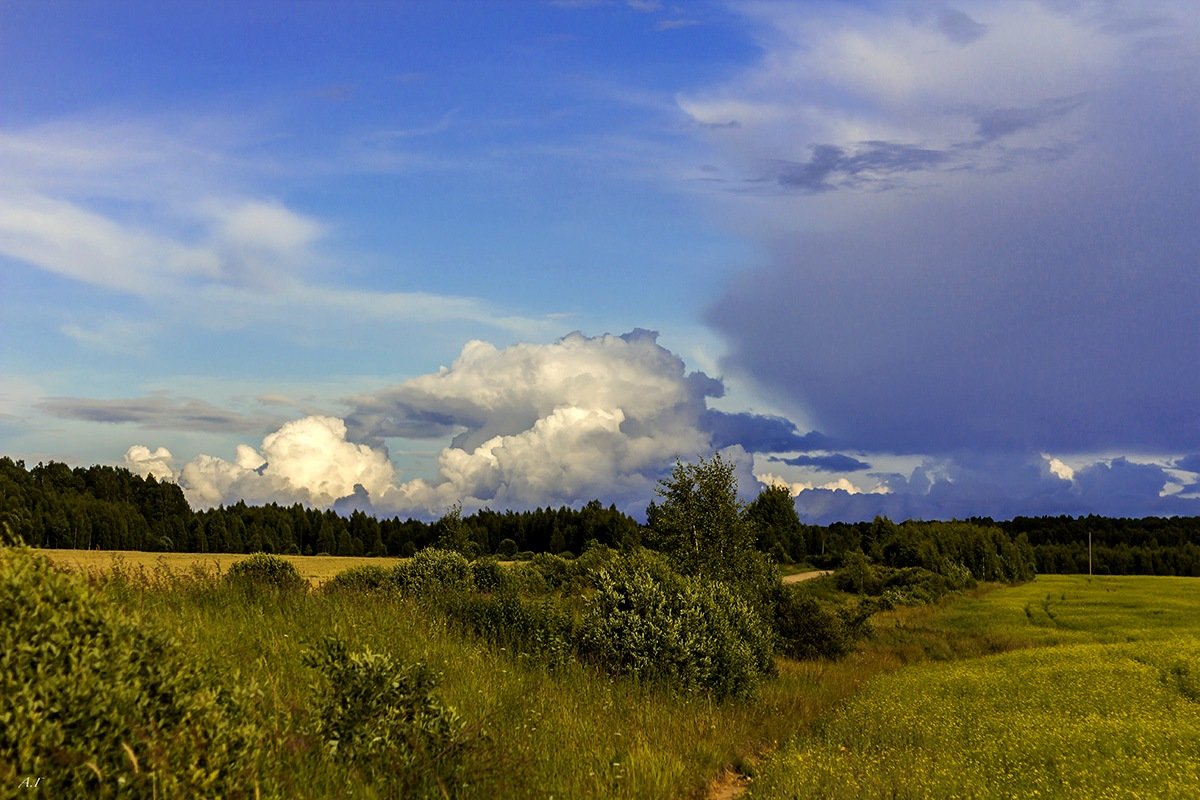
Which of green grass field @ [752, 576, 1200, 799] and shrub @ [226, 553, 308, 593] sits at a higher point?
shrub @ [226, 553, 308, 593]

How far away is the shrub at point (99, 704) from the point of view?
6090mm

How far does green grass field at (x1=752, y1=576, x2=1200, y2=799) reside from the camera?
44.3ft

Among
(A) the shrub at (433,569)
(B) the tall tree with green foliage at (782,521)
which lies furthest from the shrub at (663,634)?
(B) the tall tree with green foliage at (782,521)

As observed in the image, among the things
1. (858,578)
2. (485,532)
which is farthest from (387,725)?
(485,532)

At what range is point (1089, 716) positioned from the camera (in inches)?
796

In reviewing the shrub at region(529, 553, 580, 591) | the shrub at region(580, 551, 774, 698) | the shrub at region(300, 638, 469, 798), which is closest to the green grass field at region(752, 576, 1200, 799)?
the shrub at region(580, 551, 774, 698)

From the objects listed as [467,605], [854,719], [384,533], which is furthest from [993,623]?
[384,533]

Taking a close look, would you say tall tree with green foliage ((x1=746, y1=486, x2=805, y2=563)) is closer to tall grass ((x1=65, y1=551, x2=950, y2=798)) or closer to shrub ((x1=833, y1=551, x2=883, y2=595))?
shrub ((x1=833, y1=551, x2=883, y2=595))

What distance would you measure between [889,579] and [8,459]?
107 metres

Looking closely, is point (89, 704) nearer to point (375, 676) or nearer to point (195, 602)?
point (375, 676)

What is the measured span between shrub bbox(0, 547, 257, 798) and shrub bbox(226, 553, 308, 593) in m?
11.3

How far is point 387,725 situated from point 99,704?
13.0 feet

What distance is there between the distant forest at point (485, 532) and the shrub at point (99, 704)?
8505 centimetres

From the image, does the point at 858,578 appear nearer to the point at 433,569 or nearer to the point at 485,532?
the point at 485,532
